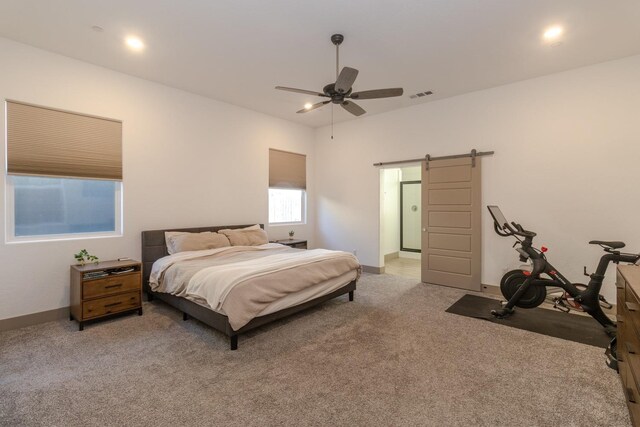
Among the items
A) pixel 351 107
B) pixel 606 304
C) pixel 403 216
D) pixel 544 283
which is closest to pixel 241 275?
pixel 351 107

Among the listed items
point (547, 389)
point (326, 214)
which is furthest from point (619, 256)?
point (326, 214)

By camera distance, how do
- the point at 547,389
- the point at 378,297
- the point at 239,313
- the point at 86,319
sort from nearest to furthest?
the point at 547,389
the point at 239,313
the point at 86,319
the point at 378,297

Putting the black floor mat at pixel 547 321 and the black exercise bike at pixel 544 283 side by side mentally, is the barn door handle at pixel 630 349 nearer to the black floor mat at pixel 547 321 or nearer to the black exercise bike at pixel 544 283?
the black floor mat at pixel 547 321

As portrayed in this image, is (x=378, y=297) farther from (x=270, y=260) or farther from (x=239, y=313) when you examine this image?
(x=239, y=313)

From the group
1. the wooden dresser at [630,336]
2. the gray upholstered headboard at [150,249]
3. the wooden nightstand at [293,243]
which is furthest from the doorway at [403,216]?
the wooden dresser at [630,336]

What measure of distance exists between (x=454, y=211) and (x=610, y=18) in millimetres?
2846

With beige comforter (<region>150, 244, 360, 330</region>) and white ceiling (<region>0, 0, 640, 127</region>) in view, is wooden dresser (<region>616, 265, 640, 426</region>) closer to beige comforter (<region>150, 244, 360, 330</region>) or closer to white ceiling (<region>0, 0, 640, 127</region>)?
white ceiling (<region>0, 0, 640, 127</region>)

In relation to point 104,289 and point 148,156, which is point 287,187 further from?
point 104,289

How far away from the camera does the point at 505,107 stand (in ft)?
14.8

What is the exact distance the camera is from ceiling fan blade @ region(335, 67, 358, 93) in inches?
112

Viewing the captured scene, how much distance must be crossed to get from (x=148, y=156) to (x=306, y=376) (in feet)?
12.3

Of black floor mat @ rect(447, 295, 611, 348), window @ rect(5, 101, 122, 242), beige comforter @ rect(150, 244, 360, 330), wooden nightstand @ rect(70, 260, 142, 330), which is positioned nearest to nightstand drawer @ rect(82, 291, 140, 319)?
wooden nightstand @ rect(70, 260, 142, 330)

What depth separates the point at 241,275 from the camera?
9.68 feet

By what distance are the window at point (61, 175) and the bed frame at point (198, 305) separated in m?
0.46
